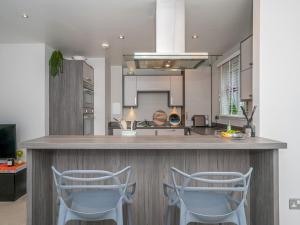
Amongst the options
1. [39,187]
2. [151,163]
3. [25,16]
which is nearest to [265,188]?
[151,163]

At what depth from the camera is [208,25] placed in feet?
11.8

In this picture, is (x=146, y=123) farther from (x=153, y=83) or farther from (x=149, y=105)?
(x=153, y=83)

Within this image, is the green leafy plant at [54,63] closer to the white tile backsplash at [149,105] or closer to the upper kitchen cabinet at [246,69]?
the white tile backsplash at [149,105]

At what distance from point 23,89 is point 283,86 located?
13.5 feet

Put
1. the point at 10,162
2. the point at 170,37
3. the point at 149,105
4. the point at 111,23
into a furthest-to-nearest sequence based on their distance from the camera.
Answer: the point at 149,105 → the point at 10,162 → the point at 111,23 → the point at 170,37

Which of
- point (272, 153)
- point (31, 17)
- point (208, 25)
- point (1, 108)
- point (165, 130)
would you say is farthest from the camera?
point (165, 130)

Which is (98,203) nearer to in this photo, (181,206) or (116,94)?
(181,206)

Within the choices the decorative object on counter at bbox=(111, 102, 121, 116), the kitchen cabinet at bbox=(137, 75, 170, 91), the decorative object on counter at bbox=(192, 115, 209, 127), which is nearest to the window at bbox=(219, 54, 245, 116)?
the decorative object on counter at bbox=(192, 115, 209, 127)

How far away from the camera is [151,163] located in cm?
239

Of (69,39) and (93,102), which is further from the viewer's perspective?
(93,102)

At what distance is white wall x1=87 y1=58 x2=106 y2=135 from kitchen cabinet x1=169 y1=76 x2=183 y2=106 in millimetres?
1609

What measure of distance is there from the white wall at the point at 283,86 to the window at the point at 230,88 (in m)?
1.80

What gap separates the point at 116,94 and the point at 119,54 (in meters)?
1.29

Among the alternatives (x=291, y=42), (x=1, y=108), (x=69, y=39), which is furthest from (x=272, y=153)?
(x=1, y=108)
